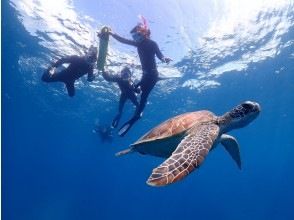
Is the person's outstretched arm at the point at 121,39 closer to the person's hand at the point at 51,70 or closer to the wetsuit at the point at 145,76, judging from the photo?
the wetsuit at the point at 145,76

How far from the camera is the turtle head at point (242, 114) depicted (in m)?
4.95

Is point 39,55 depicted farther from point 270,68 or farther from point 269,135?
point 269,135

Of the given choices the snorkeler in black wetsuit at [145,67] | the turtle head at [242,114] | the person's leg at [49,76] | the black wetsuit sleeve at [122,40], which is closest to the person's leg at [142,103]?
the snorkeler in black wetsuit at [145,67]

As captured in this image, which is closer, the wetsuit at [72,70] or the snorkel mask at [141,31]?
the snorkel mask at [141,31]

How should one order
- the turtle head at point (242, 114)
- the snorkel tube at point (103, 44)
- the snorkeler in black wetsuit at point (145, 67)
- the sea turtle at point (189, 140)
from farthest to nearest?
the snorkeler in black wetsuit at point (145, 67), the snorkel tube at point (103, 44), the turtle head at point (242, 114), the sea turtle at point (189, 140)

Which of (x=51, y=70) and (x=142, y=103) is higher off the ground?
(x=142, y=103)

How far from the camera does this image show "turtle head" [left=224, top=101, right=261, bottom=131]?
16.2 ft

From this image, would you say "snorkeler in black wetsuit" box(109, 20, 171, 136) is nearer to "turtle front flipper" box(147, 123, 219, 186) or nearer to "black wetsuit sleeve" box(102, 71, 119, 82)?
"black wetsuit sleeve" box(102, 71, 119, 82)

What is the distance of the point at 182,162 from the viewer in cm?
335

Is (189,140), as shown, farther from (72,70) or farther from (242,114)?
(72,70)

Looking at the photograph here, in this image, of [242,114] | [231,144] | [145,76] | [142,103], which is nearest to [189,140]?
[242,114]

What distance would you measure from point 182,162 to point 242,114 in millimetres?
2143

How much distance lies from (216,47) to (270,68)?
501cm

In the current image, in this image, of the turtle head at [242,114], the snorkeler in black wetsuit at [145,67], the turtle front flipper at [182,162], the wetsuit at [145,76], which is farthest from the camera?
the wetsuit at [145,76]
